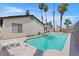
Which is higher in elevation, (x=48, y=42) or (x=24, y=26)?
(x=24, y=26)

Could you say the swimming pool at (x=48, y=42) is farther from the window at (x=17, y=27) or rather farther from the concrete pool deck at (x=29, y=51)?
the window at (x=17, y=27)

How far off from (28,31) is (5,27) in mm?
298

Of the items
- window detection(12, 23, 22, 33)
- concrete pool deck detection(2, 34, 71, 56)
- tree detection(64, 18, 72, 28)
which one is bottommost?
concrete pool deck detection(2, 34, 71, 56)

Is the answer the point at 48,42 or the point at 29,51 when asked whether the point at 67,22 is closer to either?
the point at 48,42

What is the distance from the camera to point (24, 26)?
4.13 m

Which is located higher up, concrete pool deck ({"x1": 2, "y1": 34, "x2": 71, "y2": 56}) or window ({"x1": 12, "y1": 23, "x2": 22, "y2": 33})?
window ({"x1": 12, "y1": 23, "x2": 22, "y2": 33})

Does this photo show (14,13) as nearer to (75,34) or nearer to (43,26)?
(43,26)

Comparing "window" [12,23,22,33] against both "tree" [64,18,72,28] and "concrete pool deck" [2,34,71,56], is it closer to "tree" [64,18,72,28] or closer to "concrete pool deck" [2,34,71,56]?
"concrete pool deck" [2,34,71,56]

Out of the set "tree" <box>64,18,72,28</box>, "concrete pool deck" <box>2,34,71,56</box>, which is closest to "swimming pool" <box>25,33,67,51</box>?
"concrete pool deck" <box>2,34,71,56</box>

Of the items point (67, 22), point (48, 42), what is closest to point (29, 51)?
point (48, 42)

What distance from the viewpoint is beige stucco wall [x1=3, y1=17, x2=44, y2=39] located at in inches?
161

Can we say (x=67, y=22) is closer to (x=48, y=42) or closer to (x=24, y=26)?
(x=48, y=42)

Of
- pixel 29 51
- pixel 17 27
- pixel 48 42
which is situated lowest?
pixel 29 51

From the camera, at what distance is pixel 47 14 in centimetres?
414
